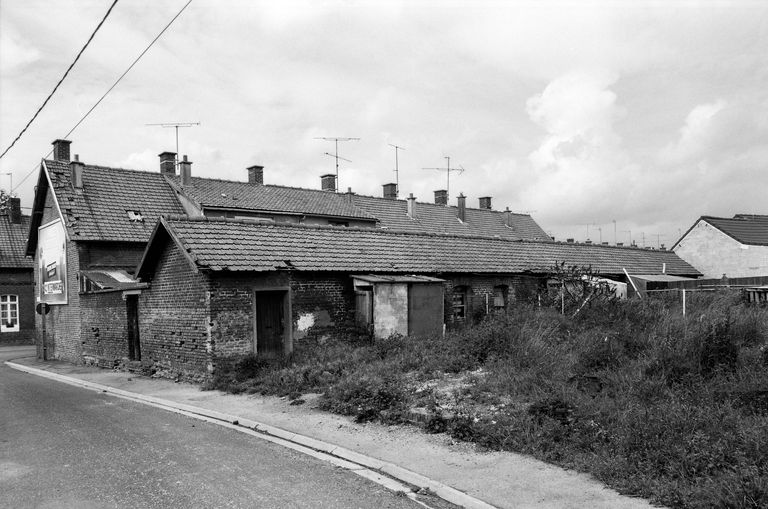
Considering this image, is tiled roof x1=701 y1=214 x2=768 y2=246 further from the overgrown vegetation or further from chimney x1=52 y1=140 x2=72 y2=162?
chimney x1=52 y1=140 x2=72 y2=162

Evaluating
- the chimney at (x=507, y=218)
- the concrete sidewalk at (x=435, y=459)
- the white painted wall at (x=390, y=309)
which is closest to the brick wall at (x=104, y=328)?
the white painted wall at (x=390, y=309)

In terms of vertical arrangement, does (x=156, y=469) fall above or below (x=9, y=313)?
below

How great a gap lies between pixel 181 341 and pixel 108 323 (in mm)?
6732

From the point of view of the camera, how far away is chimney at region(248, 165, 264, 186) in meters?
40.5

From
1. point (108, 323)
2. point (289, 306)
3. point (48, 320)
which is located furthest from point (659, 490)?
point (48, 320)

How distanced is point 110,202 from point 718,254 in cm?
3146

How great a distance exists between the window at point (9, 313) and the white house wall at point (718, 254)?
41.0 m

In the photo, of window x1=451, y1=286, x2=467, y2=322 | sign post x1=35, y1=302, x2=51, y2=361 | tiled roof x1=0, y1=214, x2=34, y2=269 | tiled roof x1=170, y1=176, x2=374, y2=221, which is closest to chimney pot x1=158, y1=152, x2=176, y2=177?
tiled roof x1=170, y1=176, x2=374, y2=221

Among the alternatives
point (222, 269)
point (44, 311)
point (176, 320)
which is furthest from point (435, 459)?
point (44, 311)

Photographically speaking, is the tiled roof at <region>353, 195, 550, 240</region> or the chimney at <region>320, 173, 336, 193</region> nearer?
the tiled roof at <region>353, 195, 550, 240</region>

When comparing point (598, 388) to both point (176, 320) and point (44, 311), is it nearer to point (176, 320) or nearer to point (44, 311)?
point (176, 320)

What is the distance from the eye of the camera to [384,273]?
20.2 meters

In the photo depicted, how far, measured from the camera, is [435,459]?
8.09 metres

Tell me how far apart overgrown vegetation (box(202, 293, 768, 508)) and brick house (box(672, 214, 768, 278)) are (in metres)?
19.3
